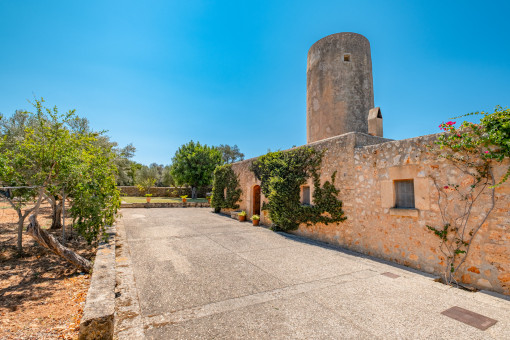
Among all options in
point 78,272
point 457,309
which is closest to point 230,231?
point 78,272

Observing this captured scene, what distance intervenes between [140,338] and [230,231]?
688 cm

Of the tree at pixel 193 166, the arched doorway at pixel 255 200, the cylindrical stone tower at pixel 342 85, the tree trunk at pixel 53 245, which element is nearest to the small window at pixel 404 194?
the cylindrical stone tower at pixel 342 85

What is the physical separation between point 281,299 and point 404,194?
4.16 metres

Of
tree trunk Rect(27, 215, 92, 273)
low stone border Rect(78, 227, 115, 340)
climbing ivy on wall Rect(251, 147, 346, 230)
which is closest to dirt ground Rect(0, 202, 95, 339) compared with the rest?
tree trunk Rect(27, 215, 92, 273)

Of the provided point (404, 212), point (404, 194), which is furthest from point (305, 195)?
point (404, 212)

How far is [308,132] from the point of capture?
12586 millimetres

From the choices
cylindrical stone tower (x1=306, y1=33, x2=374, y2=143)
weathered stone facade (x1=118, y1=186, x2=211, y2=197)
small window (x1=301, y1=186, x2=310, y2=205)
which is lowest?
weathered stone facade (x1=118, y1=186, x2=211, y2=197)

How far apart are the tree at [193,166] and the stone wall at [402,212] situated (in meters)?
21.6

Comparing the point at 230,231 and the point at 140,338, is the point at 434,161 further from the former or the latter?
the point at 230,231

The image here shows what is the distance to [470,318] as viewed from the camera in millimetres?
3316

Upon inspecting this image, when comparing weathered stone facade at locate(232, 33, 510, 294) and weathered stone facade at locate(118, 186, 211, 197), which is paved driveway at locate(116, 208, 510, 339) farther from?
weathered stone facade at locate(118, 186, 211, 197)

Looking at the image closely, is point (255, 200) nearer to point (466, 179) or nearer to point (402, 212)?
point (402, 212)

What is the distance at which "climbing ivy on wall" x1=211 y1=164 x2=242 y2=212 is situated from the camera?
14.4 metres

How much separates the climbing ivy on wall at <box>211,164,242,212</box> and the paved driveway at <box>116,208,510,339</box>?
7960 mm
